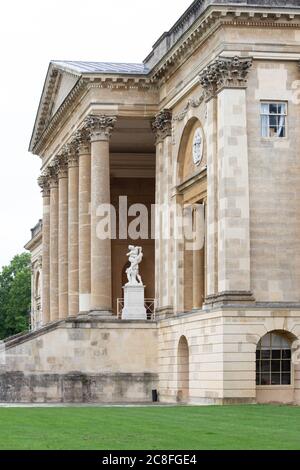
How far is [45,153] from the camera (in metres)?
95.3

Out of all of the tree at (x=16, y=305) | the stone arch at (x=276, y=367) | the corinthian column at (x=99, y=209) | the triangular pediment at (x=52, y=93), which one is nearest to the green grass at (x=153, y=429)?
the stone arch at (x=276, y=367)

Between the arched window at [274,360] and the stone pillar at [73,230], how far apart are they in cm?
2411

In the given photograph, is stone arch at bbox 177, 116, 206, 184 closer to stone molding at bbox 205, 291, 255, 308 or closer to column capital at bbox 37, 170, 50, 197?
stone molding at bbox 205, 291, 255, 308

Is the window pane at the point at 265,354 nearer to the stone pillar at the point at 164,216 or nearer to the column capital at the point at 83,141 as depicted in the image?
the stone pillar at the point at 164,216

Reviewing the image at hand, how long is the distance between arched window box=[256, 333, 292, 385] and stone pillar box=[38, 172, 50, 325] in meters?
36.4

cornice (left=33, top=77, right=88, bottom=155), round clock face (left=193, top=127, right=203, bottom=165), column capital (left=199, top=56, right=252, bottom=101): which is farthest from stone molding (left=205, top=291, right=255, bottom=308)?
cornice (left=33, top=77, right=88, bottom=155)

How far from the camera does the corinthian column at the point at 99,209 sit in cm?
7444

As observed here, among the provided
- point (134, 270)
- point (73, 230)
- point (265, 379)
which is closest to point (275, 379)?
point (265, 379)

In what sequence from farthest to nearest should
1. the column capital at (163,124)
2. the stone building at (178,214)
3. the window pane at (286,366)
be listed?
the column capital at (163,124), the window pane at (286,366), the stone building at (178,214)

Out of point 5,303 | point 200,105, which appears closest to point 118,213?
point 200,105

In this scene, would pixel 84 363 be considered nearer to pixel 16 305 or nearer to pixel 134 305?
pixel 134 305

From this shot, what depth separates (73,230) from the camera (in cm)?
8325

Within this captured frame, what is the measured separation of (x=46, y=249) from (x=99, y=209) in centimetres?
2039

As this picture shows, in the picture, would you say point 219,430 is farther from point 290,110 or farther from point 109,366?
point 109,366
